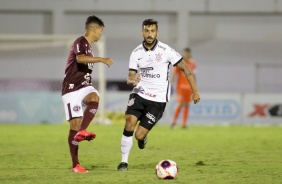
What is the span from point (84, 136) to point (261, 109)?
1717 centimetres

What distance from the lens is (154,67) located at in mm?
10445

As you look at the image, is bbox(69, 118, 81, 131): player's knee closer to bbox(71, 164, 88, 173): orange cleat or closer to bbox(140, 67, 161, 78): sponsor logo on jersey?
bbox(71, 164, 88, 173): orange cleat

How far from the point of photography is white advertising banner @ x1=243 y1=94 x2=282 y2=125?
25859 mm

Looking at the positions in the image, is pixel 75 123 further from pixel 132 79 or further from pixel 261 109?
pixel 261 109

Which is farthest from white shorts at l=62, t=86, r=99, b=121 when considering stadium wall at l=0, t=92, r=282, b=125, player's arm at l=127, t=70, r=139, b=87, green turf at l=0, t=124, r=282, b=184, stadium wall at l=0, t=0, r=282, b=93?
stadium wall at l=0, t=0, r=282, b=93

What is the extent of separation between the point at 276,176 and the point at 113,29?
25757 millimetres

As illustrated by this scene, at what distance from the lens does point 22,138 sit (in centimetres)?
1750

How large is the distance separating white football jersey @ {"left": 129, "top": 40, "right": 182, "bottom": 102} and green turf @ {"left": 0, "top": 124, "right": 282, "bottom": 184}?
112cm

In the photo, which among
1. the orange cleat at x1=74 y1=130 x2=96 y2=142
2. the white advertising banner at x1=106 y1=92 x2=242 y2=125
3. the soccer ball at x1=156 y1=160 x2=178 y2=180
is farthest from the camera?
the white advertising banner at x1=106 y1=92 x2=242 y2=125

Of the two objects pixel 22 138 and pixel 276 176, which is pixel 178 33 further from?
pixel 276 176

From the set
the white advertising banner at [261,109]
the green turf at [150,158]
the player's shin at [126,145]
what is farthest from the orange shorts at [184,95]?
the player's shin at [126,145]

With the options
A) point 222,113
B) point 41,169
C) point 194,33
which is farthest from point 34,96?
point 41,169

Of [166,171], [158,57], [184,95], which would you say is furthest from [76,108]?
[184,95]

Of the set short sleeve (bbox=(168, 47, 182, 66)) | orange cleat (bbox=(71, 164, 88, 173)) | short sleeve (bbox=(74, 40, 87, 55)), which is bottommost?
orange cleat (bbox=(71, 164, 88, 173))
